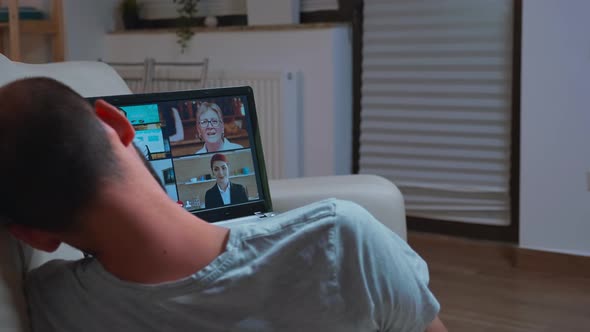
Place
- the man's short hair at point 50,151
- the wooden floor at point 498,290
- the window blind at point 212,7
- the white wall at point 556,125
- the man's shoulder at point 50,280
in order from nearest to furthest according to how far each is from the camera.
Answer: the man's short hair at point 50,151 → the man's shoulder at point 50,280 → the wooden floor at point 498,290 → the white wall at point 556,125 → the window blind at point 212,7

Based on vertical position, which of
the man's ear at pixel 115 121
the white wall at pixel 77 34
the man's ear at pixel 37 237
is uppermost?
the white wall at pixel 77 34

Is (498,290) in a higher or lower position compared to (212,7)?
lower

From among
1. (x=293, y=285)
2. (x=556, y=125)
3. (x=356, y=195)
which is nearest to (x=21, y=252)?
(x=293, y=285)

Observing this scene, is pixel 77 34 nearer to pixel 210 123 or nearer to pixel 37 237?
pixel 210 123

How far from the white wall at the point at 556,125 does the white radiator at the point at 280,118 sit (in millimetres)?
1036

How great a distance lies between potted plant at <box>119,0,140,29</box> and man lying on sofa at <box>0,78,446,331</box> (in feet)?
11.0

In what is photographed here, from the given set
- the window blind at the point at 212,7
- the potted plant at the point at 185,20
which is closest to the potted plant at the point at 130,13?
the window blind at the point at 212,7

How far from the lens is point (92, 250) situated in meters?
0.84

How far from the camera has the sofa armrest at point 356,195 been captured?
1.60m

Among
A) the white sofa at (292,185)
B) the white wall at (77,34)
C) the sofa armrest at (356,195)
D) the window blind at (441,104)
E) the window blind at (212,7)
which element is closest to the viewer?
the white sofa at (292,185)

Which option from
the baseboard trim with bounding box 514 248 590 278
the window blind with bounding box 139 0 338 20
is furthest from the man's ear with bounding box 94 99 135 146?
the window blind with bounding box 139 0 338 20

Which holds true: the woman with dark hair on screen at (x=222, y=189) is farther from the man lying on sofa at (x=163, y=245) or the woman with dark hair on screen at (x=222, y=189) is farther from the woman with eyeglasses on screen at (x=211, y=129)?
the man lying on sofa at (x=163, y=245)

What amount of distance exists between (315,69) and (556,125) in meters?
1.11

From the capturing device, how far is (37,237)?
85cm
